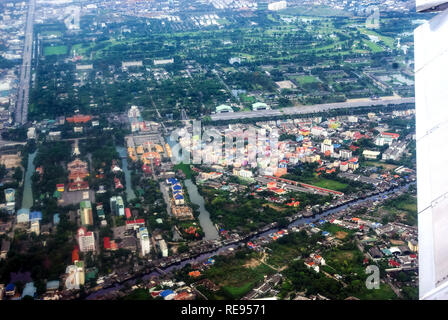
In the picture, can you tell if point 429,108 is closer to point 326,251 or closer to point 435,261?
point 435,261

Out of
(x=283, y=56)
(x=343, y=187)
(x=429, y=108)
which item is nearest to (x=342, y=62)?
(x=283, y=56)

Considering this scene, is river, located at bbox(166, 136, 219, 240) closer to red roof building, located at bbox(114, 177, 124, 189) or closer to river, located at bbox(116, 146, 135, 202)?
river, located at bbox(116, 146, 135, 202)

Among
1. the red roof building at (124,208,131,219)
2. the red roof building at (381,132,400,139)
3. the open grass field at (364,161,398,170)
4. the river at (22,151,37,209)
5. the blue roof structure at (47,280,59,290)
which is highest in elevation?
the blue roof structure at (47,280,59,290)

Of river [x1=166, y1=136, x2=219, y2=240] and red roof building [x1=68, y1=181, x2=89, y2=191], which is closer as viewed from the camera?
river [x1=166, y1=136, x2=219, y2=240]

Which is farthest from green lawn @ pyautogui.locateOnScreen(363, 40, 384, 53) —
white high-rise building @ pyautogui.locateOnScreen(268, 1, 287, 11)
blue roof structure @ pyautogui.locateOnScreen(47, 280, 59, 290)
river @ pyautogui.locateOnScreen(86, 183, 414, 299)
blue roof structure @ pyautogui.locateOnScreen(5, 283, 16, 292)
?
blue roof structure @ pyautogui.locateOnScreen(5, 283, 16, 292)

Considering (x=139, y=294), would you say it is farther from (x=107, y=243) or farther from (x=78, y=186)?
(x=78, y=186)

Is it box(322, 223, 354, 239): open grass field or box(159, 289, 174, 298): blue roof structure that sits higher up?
box(159, 289, 174, 298): blue roof structure

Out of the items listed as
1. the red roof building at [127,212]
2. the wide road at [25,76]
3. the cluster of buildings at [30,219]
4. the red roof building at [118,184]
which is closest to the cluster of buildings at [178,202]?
the red roof building at [127,212]

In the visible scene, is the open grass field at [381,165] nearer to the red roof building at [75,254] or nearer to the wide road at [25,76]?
the red roof building at [75,254]
